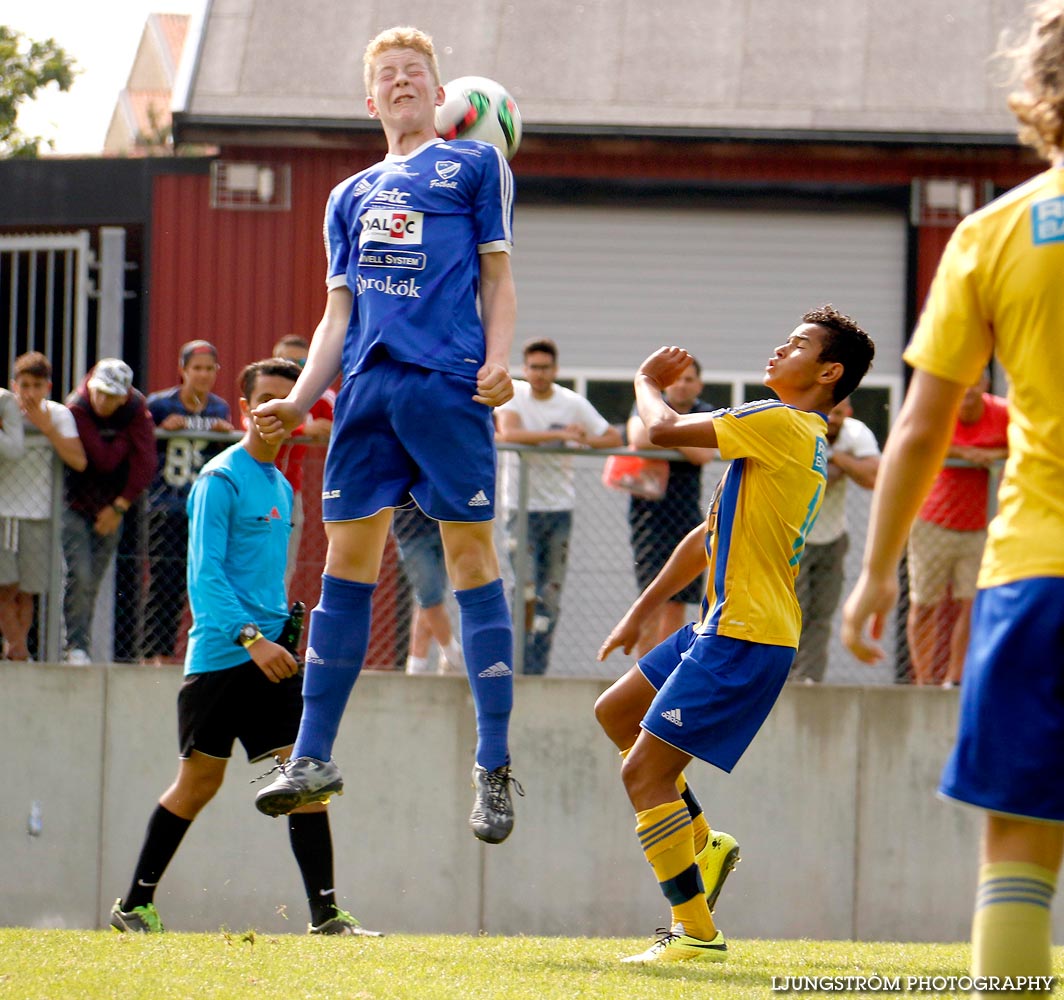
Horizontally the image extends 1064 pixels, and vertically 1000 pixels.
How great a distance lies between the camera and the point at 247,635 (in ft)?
21.9

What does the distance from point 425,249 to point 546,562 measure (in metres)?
4.69

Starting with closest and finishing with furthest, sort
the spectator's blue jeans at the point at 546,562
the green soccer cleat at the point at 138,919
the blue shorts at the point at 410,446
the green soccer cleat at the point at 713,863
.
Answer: the blue shorts at the point at 410,446 → the green soccer cleat at the point at 713,863 → the green soccer cleat at the point at 138,919 → the spectator's blue jeans at the point at 546,562

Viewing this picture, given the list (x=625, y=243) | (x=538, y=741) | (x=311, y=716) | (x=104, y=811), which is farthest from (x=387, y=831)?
(x=625, y=243)

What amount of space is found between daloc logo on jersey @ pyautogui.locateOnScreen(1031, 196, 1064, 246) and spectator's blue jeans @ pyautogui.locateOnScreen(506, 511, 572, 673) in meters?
6.89

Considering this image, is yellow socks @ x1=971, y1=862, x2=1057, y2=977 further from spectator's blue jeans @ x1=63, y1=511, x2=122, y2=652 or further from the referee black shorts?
spectator's blue jeans @ x1=63, y1=511, x2=122, y2=652

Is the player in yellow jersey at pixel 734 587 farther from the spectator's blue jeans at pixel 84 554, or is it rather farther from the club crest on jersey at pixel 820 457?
the spectator's blue jeans at pixel 84 554

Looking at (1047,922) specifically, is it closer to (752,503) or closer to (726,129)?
(752,503)

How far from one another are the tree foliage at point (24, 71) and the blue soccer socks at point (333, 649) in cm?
2588

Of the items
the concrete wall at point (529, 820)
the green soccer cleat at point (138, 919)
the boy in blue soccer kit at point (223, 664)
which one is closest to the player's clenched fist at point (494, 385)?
the boy in blue soccer kit at point (223, 664)

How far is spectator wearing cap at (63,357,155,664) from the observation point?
31.2 ft

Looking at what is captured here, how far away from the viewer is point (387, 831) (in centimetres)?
997

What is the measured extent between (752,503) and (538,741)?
4.74 meters

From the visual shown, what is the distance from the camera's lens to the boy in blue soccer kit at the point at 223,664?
22.3 feet

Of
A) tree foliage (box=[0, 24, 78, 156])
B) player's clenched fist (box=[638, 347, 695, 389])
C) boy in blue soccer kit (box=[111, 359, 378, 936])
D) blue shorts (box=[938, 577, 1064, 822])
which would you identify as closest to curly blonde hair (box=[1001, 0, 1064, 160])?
blue shorts (box=[938, 577, 1064, 822])
